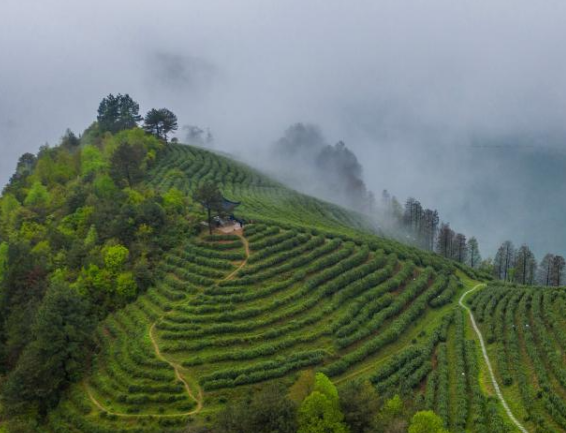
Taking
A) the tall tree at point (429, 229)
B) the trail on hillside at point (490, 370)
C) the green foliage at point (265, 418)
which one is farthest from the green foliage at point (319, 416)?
the tall tree at point (429, 229)

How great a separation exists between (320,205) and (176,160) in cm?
3542

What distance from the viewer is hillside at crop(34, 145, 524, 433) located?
47.8 meters

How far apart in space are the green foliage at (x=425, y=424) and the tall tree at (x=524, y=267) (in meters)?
71.9

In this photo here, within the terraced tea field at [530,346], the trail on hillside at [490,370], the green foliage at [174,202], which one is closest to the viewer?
the trail on hillside at [490,370]

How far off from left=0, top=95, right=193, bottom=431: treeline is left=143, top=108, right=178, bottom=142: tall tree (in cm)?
946

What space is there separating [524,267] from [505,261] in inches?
454

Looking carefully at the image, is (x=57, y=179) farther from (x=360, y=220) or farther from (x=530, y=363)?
(x=530, y=363)

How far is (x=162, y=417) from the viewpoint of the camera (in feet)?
151

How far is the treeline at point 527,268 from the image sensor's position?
91387 mm

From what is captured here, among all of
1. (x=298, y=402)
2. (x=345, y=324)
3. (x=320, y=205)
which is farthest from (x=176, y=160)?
(x=298, y=402)

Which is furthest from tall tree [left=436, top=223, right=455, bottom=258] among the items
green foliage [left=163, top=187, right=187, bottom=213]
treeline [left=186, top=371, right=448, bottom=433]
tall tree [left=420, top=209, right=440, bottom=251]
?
treeline [left=186, top=371, right=448, bottom=433]

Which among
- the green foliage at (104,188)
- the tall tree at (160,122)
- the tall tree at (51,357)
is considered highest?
the tall tree at (160,122)

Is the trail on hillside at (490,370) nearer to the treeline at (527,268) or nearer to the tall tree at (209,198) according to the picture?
the treeline at (527,268)

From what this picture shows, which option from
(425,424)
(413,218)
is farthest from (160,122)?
(425,424)
